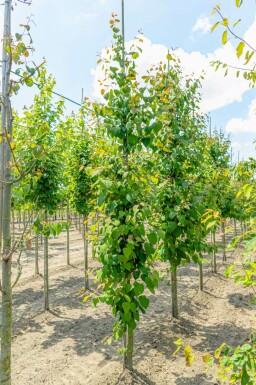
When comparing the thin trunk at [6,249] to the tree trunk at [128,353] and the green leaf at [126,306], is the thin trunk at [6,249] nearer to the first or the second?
the green leaf at [126,306]

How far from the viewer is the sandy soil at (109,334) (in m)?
4.38

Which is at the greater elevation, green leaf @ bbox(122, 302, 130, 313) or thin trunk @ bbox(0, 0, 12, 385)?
thin trunk @ bbox(0, 0, 12, 385)

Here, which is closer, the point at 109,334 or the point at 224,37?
the point at 224,37

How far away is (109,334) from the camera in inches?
227

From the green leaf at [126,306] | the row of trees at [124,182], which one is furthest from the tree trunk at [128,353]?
the green leaf at [126,306]

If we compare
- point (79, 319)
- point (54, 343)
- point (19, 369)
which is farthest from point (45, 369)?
point (79, 319)

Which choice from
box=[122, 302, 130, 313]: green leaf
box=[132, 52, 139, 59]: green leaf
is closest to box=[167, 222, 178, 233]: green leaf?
box=[122, 302, 130, 313]: green leaf

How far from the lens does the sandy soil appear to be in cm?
438

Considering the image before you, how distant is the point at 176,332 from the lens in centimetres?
565

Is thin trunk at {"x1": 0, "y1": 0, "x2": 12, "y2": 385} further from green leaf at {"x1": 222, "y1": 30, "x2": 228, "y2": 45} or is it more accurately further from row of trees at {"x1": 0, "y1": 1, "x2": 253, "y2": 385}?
green leaf at {"x1": 222, "y1": 30, "x2": 228, "y2": 45}

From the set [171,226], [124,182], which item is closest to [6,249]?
[124,182]

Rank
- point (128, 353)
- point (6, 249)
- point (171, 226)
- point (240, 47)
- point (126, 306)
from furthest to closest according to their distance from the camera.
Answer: point (171, 226), point (128, 353), point (126, 306), point (6, 249), point (240, 47)

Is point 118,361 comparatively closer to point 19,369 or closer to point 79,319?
point 19,369

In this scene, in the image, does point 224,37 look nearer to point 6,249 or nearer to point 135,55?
point 6,249
